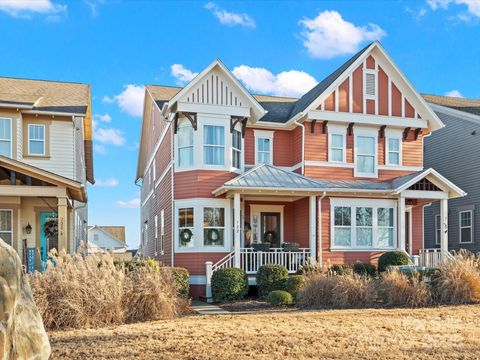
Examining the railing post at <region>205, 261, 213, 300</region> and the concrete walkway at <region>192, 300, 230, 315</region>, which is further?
the railing post at <region>205, 261, 213, 300</region>

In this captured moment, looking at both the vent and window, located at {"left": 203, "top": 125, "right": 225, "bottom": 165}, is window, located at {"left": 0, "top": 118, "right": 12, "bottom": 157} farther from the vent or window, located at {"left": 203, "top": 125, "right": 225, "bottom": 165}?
the vent

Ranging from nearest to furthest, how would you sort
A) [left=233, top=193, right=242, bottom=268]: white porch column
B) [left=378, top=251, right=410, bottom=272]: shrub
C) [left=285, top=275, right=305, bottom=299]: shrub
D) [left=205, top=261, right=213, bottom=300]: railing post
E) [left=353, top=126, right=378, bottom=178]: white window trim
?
[left=285, top=275, right=305, bottom=299]: shrub → [left=205, top=261, right=213, bottom=300]: railing post → [left=233, top=193, right=242, bottom=268]: white porch column → [left=378, top=251, right=410, bottom=272]: shrub → [left=353, top=126, right=378, bottom=178]: white window trim

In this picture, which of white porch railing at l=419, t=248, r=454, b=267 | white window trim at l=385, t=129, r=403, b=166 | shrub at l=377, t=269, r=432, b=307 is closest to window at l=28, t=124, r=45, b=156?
shrub at l=377, t=269, r=432, b=307

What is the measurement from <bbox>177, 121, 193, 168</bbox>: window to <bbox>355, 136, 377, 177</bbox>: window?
6914mm

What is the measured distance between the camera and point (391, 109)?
832 inches

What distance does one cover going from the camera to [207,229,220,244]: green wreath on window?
727 inches

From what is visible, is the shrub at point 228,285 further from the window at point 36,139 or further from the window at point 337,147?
the window at point 36,139

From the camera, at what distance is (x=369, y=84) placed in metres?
20.9

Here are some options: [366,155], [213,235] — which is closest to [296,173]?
[366,155]

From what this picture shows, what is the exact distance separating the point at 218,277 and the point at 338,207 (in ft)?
20.7

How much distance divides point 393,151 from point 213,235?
8.53 metres

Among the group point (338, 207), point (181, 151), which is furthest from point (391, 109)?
point (181, 151)

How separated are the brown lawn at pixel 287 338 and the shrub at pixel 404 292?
1.57 m

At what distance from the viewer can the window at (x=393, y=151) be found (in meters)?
21.2
